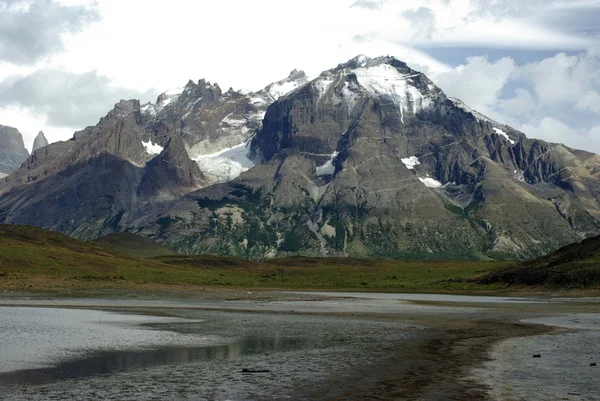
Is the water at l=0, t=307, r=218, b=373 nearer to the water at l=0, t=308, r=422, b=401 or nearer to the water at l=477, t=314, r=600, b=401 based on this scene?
the water at l=0, t=308, r=422, b=401

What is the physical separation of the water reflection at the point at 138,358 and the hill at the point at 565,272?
364 ft

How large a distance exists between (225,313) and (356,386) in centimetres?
5865

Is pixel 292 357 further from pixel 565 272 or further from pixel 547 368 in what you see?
pixel 565 272

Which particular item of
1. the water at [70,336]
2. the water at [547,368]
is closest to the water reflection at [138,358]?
the water at [70,336]

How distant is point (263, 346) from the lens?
187 feet

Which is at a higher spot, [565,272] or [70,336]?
[565,272]

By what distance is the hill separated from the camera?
154 m

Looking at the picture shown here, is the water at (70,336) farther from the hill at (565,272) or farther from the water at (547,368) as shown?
the hill at (565,272)

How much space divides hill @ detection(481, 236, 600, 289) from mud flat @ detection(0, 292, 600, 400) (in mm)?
70442

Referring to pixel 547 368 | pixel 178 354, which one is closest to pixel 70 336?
pixel 178 354

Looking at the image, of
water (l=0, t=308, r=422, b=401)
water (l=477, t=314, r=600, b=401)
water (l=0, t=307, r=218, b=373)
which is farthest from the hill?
water (l=0, t=307, r=218, b=373)

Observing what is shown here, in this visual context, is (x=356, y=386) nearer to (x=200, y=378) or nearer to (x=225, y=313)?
(x=200, y=378)

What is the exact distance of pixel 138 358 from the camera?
4862 cm

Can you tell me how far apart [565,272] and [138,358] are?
136288 millimetres
